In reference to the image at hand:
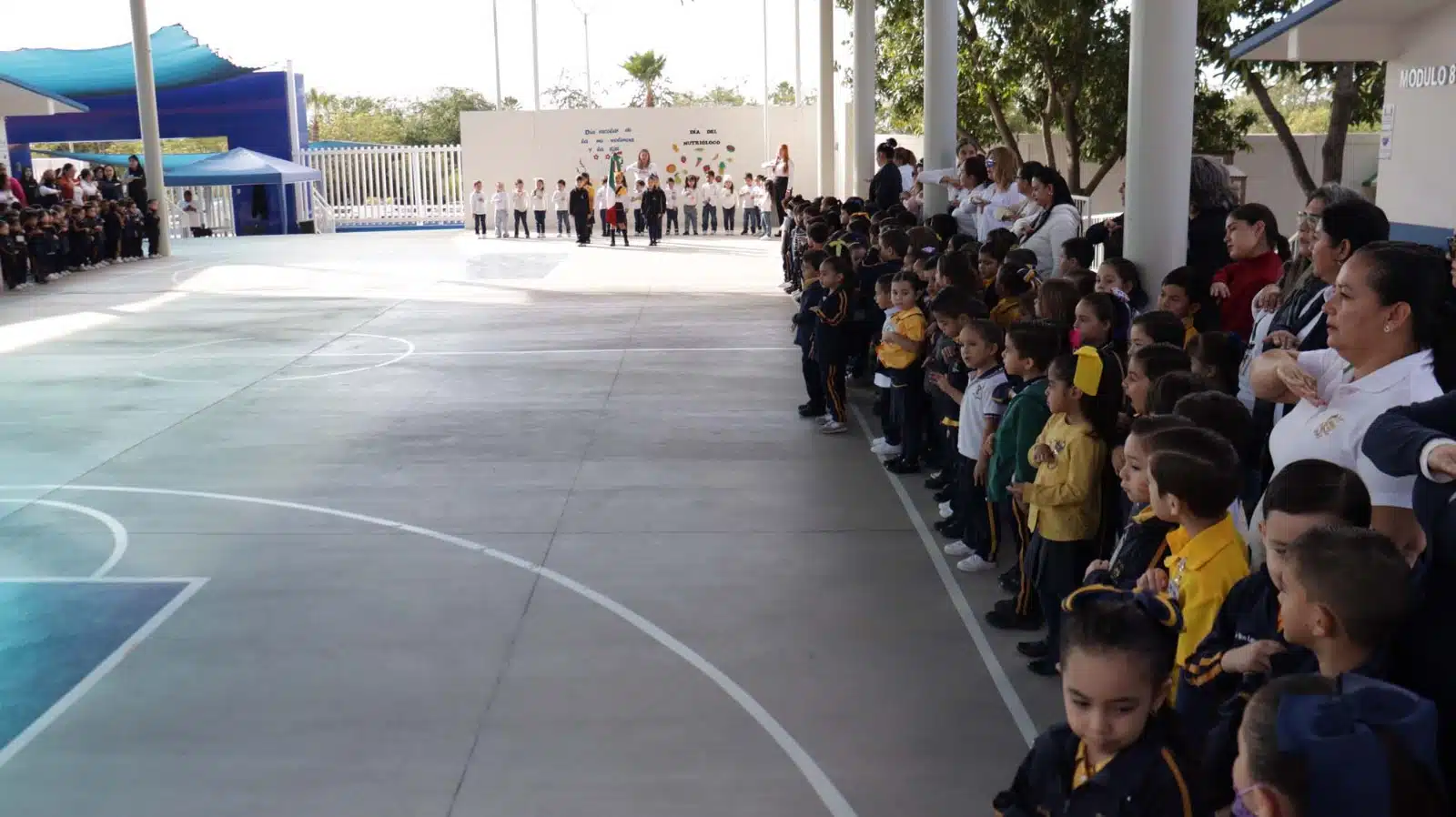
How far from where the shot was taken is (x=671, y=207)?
3378 cm

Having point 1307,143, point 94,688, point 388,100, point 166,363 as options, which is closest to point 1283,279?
point 94,688

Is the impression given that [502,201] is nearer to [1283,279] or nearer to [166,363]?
[166,363]

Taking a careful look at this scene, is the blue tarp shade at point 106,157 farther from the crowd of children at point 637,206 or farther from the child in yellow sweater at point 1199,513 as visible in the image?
the child in yellow sweater at point 1199,513

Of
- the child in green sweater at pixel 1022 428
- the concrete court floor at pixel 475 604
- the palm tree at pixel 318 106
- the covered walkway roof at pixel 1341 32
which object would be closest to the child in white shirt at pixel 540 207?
the concrete court floor at pixel 475 604

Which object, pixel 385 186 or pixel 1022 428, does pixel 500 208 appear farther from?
pixel 1022 428

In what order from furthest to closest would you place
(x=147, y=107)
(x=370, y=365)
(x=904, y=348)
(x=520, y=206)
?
(x=520, y=206) < (x=147, y=107) < (x=370, y=365) < (x=904, y=348)

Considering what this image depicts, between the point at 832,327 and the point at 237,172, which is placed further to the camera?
the point at 237,172

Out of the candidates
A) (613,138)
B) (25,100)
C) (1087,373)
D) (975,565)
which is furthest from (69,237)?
(1087,373)

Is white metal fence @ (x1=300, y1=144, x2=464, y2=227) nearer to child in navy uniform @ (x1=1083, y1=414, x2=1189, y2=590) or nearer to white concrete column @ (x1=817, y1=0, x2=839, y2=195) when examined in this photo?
white concrete column @ (x1=817, y1=0, x2=839, y2=195)

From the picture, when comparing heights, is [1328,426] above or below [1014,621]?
above

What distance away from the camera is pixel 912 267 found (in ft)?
30.6

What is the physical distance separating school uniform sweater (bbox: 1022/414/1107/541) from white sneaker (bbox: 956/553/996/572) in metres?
1.51

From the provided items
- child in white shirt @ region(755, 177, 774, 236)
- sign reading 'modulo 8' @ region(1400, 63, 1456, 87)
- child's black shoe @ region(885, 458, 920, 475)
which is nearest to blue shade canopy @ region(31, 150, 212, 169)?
child in white shirt @ region(755, 177, 774, 236)

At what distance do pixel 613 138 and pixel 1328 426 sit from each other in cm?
3123
